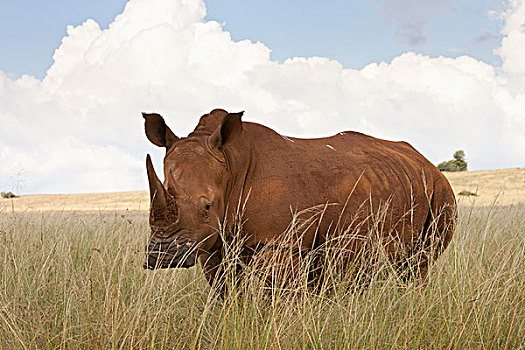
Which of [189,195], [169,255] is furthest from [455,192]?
[169,255]

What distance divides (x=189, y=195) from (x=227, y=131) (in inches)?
23.7

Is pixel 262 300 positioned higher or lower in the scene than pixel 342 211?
lower

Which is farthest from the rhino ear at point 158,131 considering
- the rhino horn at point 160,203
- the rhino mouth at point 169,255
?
the rhino mouth at point 169,255

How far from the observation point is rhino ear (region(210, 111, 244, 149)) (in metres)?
3.77

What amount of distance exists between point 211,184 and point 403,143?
10.3 ft

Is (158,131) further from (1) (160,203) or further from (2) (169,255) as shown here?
(2) (169,255)

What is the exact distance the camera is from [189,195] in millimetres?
3502

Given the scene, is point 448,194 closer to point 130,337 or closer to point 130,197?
point 130,337

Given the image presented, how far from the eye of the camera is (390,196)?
471 centimetres

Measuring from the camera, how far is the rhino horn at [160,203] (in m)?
3.35

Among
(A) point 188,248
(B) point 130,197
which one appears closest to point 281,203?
(A) point 188,248

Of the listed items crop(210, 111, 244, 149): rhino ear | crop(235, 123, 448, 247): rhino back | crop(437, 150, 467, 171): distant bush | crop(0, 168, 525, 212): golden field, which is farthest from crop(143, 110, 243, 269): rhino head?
crop(437, 150, 467, 171): distant bush

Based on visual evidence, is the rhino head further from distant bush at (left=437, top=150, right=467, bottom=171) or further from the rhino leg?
distant bush at (left=437, top=150, right=467, bottom=171)

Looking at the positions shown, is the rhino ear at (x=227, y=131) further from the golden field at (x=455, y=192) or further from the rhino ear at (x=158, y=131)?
the golden field at (x=455, y=192)
